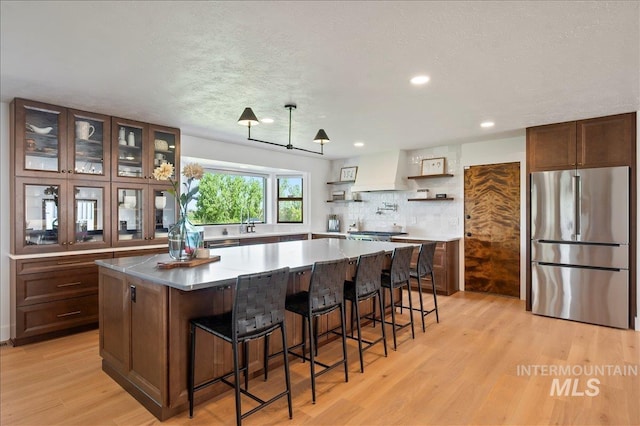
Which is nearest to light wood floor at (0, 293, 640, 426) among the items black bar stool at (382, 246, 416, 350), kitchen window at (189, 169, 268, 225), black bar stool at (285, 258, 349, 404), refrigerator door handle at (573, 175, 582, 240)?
black bar stool at (285, 258, 349, 404)

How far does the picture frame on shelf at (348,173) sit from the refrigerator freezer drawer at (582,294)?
355cm

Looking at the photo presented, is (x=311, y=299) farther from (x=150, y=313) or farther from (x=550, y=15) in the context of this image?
(x=550, y=15)

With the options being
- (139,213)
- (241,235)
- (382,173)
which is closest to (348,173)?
(382,173)

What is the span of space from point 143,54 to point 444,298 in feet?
15.5

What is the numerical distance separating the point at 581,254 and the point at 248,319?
394 centimetres

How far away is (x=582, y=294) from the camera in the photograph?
404 centimetres

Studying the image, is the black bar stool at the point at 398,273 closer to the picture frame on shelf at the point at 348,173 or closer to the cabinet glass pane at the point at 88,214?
the cabinet glass pane at the point at 88,214

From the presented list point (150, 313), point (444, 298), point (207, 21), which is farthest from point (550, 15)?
point (444, 298)

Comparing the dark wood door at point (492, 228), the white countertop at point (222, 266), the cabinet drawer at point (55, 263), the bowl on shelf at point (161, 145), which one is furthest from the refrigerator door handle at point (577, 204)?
the cabinet drawer at point (55, 263)

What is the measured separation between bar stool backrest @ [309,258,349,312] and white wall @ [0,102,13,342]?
324 cm

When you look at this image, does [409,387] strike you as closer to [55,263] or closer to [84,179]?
[55,263]

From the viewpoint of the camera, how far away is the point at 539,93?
10.5 ft

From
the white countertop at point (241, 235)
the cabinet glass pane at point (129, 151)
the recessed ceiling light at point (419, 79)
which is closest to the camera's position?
the recessed ceiling light at point (419, 79)

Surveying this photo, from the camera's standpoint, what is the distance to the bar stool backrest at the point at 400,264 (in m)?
3.35
